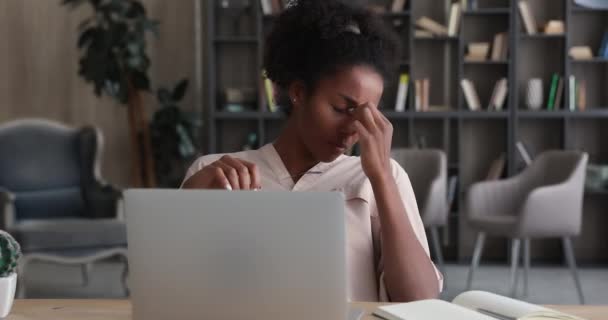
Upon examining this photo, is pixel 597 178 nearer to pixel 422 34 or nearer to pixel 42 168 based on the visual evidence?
pixel 422 34

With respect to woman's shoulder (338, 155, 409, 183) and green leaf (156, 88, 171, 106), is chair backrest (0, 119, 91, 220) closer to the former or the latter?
green leaf (156, 88, 171, 106)

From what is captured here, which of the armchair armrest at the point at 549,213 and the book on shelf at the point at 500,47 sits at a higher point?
the book on shelf at the point at 500,47

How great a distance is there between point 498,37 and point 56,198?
3.05m

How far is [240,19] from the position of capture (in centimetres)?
577

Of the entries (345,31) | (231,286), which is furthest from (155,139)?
(231,286)

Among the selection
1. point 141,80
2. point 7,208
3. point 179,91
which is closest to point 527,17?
point 179,91

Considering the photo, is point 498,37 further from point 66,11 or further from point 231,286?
point 231,286

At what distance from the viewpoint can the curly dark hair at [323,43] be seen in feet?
5.35

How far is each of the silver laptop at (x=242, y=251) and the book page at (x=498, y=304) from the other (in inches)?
12.3

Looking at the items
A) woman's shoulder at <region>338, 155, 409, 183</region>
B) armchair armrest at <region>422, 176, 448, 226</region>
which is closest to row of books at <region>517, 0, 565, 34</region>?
armchair armrest at <region>422, 176, 448, 226</region>

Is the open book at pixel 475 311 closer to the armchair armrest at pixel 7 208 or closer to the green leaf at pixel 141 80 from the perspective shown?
the armchair armrest at pixel 7 208

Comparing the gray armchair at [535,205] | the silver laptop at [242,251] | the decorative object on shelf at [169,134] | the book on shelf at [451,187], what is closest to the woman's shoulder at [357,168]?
the silver laptop at [242,251]

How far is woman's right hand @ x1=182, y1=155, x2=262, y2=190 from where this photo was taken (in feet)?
4.48

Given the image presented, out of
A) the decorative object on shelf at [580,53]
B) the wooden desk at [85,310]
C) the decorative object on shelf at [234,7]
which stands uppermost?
the decorative object on shelf at [234,7]
